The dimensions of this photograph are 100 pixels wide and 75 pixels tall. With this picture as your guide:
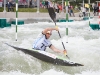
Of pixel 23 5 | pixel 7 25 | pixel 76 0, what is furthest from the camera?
pixel 76 0

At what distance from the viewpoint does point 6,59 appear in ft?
28.8

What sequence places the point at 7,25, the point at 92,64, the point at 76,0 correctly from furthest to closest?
the point at 76,0 → the point at 7,25 → the point at 92,64

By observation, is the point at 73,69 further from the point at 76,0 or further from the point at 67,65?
the point at 76,0

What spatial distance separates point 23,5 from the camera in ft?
110

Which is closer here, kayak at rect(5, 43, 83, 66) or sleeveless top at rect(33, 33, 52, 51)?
kayak at rect(5, 43, 83, 66)

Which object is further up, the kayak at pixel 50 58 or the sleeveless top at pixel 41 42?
the sleeveless top at pixel 41 42

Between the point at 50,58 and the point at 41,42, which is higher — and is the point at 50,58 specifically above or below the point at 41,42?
below

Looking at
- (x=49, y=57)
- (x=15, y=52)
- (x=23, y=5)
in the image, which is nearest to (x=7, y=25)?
(x=15, y=52)

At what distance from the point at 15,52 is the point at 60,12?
909 inches

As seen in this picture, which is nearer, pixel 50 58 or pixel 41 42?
pixel 50 58

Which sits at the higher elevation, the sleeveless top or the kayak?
the sleeveless top

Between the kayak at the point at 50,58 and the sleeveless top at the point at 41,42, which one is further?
the sleeveless top at the point at 41,42

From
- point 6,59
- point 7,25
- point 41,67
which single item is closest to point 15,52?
point 6,59

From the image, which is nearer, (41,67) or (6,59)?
(41,67)
